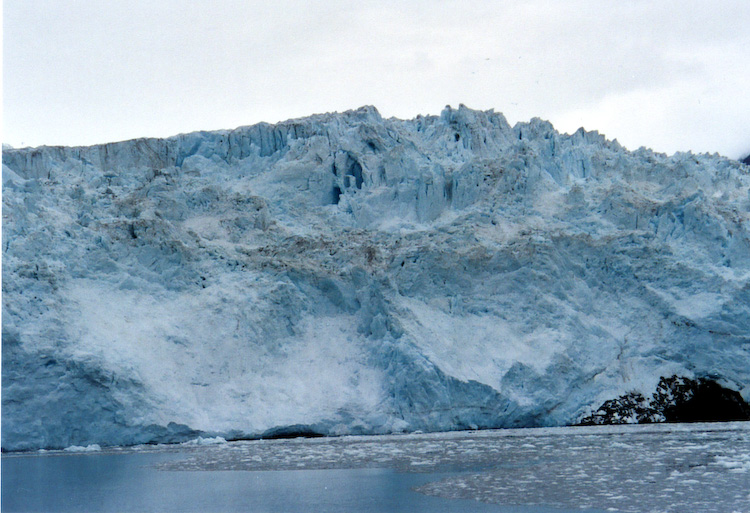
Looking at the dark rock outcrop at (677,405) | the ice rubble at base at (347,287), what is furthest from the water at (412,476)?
the dark rock outcrop at (677,405)

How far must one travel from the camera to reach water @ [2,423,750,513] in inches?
265

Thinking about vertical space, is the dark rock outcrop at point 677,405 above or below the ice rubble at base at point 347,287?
below

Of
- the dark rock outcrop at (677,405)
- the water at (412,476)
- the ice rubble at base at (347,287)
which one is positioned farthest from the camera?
the dark rock outcrop at (677,405)

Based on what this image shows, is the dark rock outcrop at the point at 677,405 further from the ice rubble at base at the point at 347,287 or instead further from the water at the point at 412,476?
the water at the point at 412,476

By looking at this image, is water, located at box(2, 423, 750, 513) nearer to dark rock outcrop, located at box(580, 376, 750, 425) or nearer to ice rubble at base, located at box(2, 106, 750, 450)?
ice rubble at base, located at box(2, 106, 750, 450)

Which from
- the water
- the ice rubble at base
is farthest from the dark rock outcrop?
the water

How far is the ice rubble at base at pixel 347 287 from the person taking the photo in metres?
13.7

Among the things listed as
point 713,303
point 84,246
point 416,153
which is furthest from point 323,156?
point 713,303

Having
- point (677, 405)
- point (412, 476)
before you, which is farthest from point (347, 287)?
point (412, 476)

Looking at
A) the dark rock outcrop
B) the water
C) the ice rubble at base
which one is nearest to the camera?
the water

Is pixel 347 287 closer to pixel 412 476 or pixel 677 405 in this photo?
pixel 677 405

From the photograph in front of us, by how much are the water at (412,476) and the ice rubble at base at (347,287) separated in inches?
58.4

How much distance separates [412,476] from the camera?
27.8 ft

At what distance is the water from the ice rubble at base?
1.48 m
